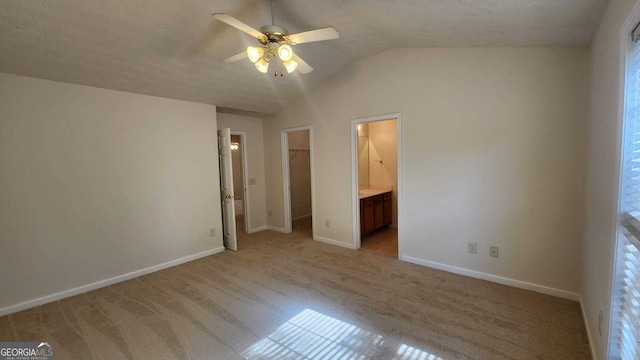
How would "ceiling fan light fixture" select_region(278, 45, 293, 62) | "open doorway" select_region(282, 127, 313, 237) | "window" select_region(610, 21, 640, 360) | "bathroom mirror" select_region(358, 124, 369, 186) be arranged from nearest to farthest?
"window" select_region(610, 21, 640, 360) < "ceiling fan light fixture" select_region(278, 45, 293, 62) < "bathroom mirror" select_region(358, 124, 369, 186) < "open doorway" select_region(282, 127, 313, 237)

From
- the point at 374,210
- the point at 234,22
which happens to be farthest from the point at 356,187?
the point at 234,22

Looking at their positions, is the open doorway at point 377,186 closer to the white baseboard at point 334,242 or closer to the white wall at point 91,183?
the white baseboard at point 334,242

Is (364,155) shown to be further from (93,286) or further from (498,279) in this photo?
(93,286)

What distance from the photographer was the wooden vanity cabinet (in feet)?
14.4

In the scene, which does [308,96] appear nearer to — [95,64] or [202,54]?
[202,54]

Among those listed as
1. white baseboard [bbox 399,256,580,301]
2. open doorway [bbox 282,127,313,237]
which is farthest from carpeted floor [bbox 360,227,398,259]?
open doorway [bbox 282,127,313,237]

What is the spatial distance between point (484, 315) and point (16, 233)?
4.51 metres

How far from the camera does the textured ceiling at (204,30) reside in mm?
1955

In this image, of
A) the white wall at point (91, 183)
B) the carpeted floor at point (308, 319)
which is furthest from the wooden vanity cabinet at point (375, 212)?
Answer: the white wall at point (91, 183)

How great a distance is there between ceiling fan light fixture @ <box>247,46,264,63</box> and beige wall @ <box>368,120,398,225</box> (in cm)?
341

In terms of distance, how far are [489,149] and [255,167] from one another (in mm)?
4032

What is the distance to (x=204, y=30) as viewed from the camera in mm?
2410

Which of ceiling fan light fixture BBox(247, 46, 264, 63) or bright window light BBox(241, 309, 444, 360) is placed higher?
ceiling fan light fixture BBox(247, 46, 264, 63)

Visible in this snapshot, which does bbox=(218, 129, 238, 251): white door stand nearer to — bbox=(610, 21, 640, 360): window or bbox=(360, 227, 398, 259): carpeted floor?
bbox=(360, 227, 398, 259): carpeted floor
